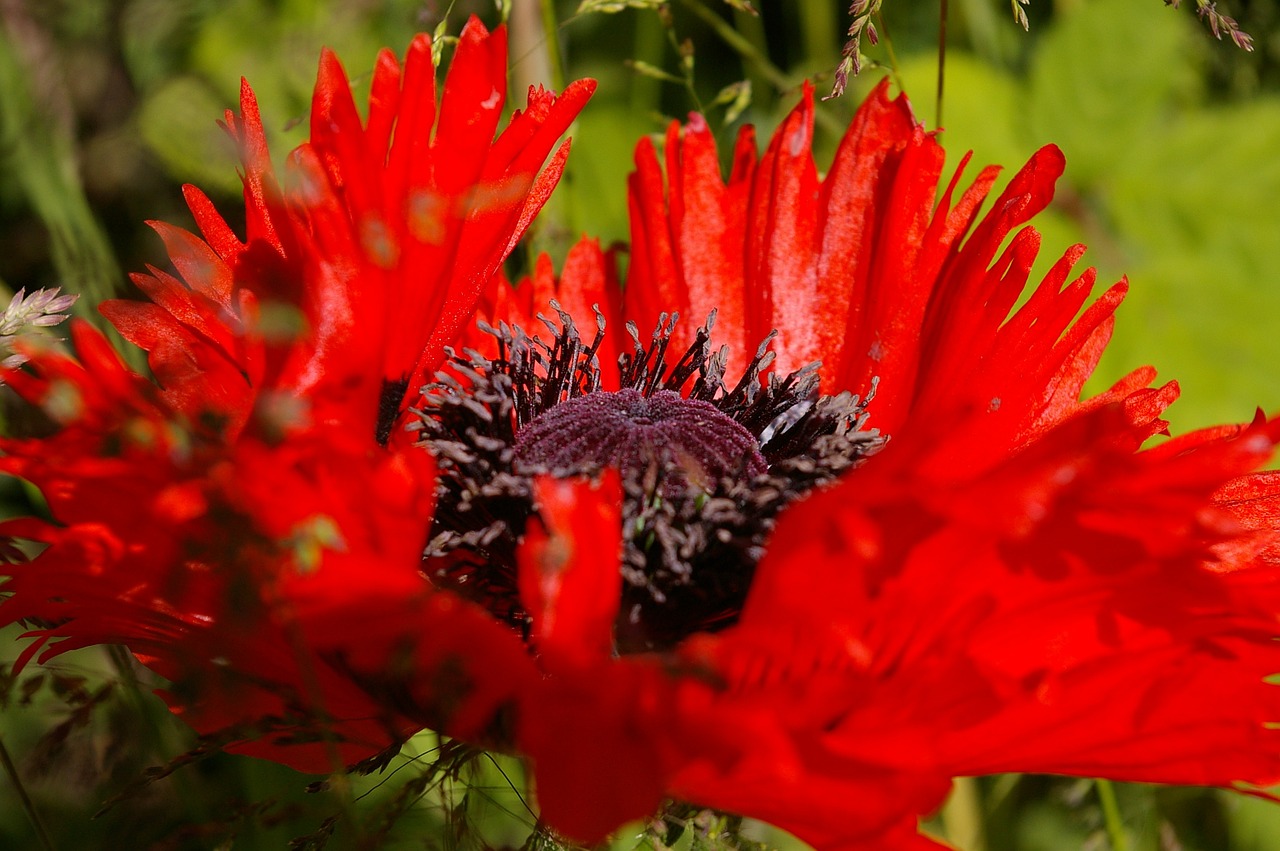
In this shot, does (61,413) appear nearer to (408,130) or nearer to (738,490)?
(408,130)

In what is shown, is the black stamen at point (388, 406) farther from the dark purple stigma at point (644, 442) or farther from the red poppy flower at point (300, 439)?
the dark purple stigma at point (644, 442)

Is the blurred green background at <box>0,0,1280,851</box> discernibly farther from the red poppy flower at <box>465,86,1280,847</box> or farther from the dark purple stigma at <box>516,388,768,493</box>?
the red poppy flower at <box>465,86,1280,847</box>

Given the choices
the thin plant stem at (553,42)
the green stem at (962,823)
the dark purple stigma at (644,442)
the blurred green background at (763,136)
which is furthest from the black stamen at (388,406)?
the green stem at (962,823)

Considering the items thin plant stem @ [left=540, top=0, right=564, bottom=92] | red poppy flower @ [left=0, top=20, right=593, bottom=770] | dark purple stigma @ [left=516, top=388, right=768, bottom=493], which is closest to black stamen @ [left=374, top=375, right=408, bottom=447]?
red poppy flower @ [left=0, top=20, right=593, bottom=770]

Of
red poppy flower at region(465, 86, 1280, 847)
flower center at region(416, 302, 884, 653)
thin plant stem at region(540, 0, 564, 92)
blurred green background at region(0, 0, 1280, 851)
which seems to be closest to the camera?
red poppy flower at region(465, 86, 1280, 847)

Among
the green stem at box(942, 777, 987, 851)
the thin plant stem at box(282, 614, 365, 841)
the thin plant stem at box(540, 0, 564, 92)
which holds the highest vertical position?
the thin plant stem at box(540, 0, 564, 92)

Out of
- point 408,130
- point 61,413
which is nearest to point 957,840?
point 408,130
